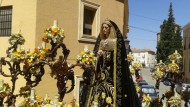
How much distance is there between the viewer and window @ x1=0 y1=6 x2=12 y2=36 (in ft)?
36.4

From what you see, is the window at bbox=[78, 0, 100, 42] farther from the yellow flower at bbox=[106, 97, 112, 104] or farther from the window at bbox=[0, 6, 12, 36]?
the yellow flower at bbox=[106, 97, 112, 104]

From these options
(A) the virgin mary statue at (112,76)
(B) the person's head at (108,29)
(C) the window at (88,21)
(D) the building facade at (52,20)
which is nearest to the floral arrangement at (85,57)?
(A) the virgin mary statue at (112,76)

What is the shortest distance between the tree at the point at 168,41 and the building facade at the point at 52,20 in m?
38.5

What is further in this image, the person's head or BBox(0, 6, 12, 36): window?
BBox(0, 6, 12, 36): window

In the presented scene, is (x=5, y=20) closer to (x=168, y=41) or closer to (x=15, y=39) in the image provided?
(x=15, y=39)

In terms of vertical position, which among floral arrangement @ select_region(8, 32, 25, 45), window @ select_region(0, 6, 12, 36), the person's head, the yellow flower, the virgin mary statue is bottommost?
the yellow flower

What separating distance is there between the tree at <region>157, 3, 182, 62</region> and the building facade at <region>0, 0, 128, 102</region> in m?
38.5

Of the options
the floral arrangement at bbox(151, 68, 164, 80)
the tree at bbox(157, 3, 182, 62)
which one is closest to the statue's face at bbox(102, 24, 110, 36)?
the floral arrangement at bbox(151, 68, 164, 80)

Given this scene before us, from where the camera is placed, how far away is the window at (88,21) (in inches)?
475

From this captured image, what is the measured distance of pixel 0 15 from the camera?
37.7ft

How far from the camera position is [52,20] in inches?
429

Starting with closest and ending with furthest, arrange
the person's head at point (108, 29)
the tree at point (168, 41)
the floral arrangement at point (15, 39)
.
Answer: the floral arrangement at point (15, 39) → the person's head at point (108, 29) → the tree at point (168, 41)

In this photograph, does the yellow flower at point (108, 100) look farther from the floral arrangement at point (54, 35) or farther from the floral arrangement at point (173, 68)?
the floral arrangement at point (54, 35)

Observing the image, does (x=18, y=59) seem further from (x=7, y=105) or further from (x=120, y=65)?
(x=120, y=65)
